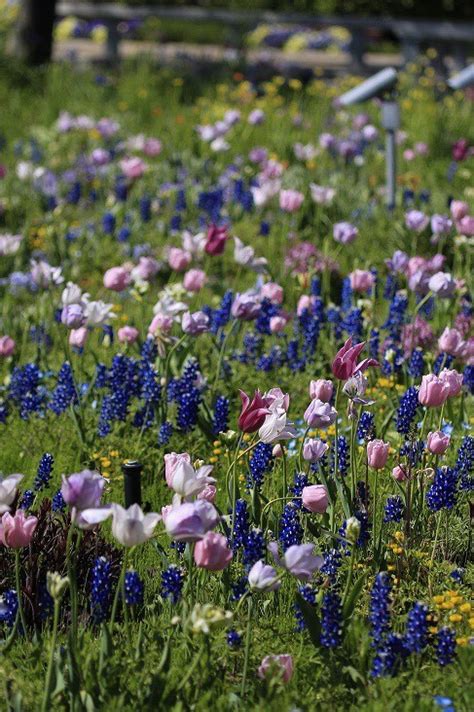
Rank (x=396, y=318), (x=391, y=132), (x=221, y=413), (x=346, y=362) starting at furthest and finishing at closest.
A: (x=391, y=132), (x=396, y=318), (x=221, y=413), (x=346, y=362)

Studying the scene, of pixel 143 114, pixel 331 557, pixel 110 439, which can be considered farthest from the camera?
pixel 143 114

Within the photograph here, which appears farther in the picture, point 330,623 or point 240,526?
point 240,526

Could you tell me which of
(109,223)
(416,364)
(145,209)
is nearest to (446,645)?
(416,364)

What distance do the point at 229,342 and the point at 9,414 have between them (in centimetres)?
101

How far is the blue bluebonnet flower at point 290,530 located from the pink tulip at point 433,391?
464 millimetres

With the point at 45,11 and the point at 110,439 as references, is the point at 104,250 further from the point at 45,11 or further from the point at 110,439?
the point at 45,11

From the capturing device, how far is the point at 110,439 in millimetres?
3902

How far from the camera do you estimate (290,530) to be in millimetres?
2855

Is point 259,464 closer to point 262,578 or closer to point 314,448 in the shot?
point 314,448

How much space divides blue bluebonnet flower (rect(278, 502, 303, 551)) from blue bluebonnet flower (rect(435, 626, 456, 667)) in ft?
1.52

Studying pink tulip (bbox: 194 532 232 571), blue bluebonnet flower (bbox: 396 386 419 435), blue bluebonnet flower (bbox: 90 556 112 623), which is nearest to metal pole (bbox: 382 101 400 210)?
blue bluebonnet flower (bbox: 396 386 419 435)

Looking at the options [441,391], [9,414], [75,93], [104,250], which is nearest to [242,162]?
[104,250]

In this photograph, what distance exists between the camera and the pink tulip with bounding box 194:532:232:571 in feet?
7.72

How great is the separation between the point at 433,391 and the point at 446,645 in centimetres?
69
